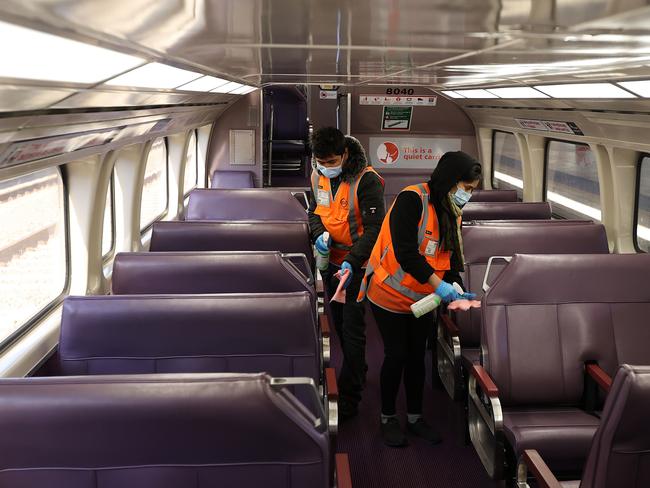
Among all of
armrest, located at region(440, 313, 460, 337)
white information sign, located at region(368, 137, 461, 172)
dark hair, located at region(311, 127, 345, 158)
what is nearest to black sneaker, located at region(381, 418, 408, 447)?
armrest, located at region(440, 313, 460, 337)

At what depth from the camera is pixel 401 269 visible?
3.85 metres

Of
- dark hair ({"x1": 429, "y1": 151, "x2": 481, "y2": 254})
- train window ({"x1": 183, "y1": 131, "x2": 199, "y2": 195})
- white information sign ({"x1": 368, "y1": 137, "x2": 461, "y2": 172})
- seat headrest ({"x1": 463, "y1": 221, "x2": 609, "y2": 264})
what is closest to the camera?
dark hair ({"x1": 429, "y1": 151, "x2": 481, "y2": 254})

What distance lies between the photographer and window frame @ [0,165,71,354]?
3.79 metres

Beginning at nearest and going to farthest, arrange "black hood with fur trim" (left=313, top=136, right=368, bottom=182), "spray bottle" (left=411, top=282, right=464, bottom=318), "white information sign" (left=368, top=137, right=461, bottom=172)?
"spray bottle" (left=411, top=282, right=464, bottom=318) < "black hood with fur trim" (left=313, top=136, right=368, bottom=182) < "white information sign" (left=368, top=137, right=461, bottom=172)

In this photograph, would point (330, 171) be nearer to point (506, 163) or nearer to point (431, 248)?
point (431, 248)

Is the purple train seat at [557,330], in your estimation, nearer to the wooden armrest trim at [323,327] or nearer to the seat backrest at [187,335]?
the wooden armrest trim at [323,327]

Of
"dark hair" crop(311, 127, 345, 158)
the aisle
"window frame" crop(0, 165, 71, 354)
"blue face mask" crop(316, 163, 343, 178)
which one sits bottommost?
the aisle

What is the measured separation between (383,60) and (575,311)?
1718 millimetres

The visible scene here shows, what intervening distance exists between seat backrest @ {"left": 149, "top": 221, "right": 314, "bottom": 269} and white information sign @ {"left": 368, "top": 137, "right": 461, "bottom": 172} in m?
4.79

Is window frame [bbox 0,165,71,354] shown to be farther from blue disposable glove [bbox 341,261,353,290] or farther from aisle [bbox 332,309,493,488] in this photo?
aisle [bbox 332,309,493,488]

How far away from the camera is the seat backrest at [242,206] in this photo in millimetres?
6613

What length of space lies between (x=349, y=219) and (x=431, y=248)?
0.92 m

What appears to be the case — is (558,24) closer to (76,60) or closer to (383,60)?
(76,60)

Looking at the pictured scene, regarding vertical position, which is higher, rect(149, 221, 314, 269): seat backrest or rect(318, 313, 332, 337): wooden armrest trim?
rect(149, 221, 314, 269): seat backrest
